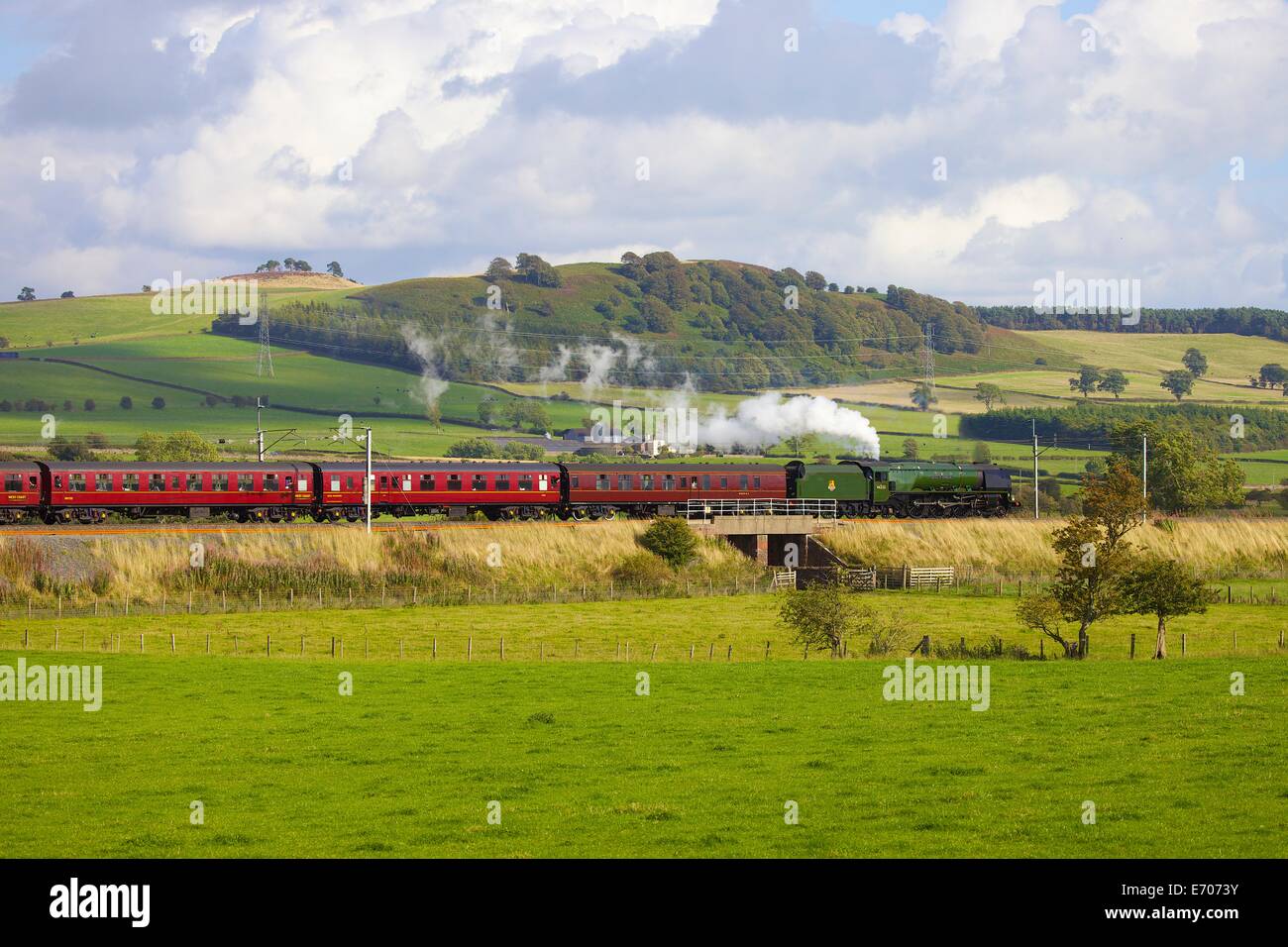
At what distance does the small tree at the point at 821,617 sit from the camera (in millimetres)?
49969

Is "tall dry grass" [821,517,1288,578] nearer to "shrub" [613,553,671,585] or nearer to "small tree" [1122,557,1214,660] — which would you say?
"shrub" [613,553,671,585]

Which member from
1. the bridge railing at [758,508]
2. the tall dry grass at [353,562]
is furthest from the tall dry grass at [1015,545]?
the tall dry grass at [353,562]

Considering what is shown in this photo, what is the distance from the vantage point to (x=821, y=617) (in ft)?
164

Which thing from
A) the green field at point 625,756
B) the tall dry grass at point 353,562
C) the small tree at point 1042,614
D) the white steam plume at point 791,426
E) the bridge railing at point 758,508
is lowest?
the green field at point 625,756

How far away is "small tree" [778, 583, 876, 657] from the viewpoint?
50.0 meters

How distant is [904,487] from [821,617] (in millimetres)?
42783

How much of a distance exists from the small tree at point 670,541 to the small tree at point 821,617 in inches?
871

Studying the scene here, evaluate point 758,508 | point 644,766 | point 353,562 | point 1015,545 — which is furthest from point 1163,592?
point 758,508

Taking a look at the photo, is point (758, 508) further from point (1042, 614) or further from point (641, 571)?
point (1042, 614)

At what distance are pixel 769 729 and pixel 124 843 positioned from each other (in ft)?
50.4

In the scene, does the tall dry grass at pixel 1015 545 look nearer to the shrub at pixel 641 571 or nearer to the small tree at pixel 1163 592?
the shrub at pixel 641 571

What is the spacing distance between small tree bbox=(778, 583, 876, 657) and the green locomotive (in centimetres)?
3591

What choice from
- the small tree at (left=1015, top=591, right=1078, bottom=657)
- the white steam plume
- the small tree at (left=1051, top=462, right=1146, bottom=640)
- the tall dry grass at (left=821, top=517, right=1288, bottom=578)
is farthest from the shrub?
the white steam plume
